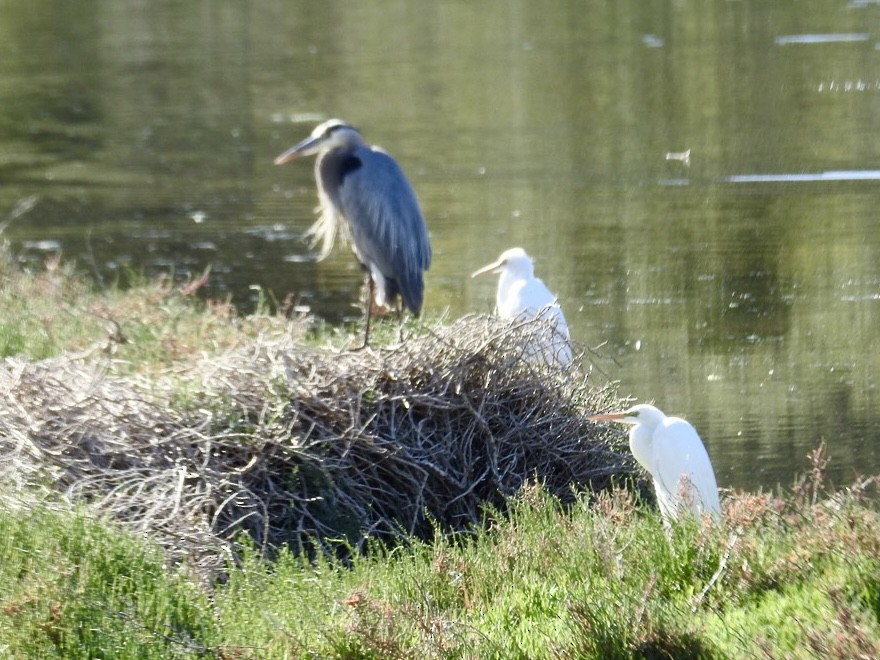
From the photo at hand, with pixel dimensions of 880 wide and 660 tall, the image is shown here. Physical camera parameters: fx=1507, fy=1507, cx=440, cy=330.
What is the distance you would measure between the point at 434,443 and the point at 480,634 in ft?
6.25

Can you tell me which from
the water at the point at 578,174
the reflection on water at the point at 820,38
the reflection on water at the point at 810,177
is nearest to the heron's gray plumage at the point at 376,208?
the water at the point at 578,174

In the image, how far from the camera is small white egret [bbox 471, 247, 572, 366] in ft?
21.7

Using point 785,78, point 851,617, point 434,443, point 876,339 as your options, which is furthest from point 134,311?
point 785,78

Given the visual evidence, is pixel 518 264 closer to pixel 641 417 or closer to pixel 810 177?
pixel 641 417

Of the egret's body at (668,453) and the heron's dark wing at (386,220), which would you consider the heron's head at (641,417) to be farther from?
the heron's dark wing at (386,220)

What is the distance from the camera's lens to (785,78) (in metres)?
17.2

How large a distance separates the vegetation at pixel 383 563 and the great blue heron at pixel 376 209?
1435 mm

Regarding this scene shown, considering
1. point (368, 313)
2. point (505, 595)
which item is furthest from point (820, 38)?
point (505, 595)

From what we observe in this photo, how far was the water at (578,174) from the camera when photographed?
8.59 m

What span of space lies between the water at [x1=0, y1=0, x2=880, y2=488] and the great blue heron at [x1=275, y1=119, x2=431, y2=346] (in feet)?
4.47

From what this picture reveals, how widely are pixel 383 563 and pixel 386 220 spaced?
3.04 metres

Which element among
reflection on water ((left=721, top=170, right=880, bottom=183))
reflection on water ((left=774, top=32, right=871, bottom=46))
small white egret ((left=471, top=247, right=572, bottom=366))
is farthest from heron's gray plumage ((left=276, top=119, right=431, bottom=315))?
reflection on water ((left=774, top=32, right=871, bottom=46))

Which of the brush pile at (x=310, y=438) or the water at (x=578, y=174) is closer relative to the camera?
the brush pile at (x=310, y=438)

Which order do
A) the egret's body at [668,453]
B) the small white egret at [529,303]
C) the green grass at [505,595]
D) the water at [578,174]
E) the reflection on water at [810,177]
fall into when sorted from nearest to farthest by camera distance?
the green grass at [505,595]
the egret's body at [668,453]
the small white egret at [529,303]
the water at [578,174]
the reflection on water at [810,177]
